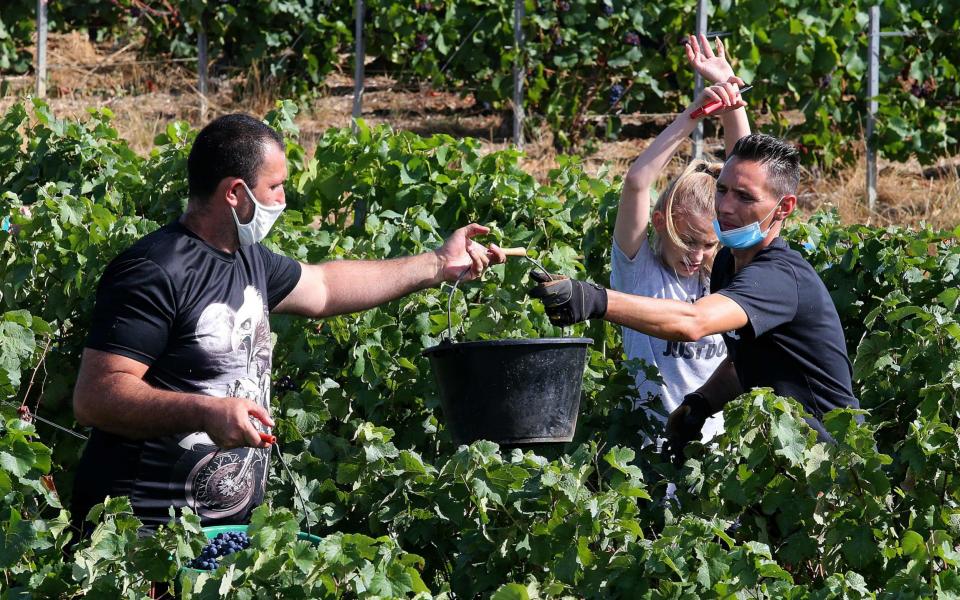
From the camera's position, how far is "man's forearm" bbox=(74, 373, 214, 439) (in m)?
2.63

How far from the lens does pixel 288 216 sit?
180 inches

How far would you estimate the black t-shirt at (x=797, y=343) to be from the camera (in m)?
3.08

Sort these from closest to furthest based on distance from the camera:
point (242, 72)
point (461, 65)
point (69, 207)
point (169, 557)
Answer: point (169, 557)
point (69, 207)
point (461, 65)
point (242, 72)

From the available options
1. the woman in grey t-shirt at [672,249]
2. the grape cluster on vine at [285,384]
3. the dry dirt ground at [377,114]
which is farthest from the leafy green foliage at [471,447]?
the dry dirt ground at [377,114]

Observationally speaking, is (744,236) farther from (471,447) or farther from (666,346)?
(471,447)

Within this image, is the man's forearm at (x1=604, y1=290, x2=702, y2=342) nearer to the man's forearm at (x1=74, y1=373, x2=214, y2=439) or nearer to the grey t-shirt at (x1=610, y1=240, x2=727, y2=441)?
the grey t-shirt at (x1=610, y1=240, x2=727, y2=441)

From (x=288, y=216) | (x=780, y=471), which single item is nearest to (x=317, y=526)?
(x=780, y=471)

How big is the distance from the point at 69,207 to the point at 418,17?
5335 millimetres

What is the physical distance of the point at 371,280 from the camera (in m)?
3.37

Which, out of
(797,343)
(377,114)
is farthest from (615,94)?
(797,343)

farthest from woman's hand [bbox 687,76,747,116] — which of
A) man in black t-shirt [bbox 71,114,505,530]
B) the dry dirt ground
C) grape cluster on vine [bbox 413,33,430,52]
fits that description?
grape cluster on vine [bbox 413,33,430,52]

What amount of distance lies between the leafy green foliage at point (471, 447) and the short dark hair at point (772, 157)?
44cm

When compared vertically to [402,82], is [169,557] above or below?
above

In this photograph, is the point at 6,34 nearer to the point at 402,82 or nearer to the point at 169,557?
the point at 402,82
